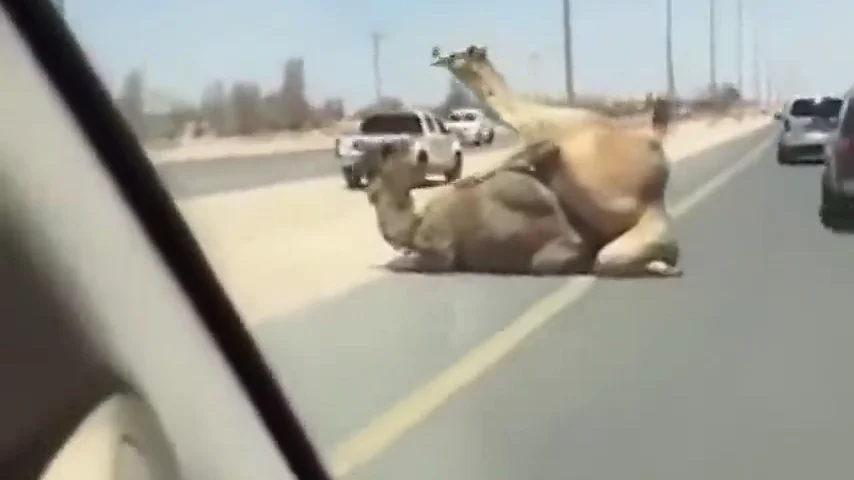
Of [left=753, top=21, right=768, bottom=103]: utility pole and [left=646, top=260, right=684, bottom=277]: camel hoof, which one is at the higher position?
[left=753, top=21, right=768, bottom=103]: utility pole

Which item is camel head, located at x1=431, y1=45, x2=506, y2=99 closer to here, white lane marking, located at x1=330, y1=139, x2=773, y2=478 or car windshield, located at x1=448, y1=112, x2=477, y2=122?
car windshield, located at x1=448, y1=112, x2=477, y2=122

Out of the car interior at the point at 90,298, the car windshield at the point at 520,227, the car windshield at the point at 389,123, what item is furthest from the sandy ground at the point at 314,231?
the car interior at the point at 90,298

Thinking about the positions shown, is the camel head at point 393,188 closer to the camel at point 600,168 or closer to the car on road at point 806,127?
the camel at point 600,168

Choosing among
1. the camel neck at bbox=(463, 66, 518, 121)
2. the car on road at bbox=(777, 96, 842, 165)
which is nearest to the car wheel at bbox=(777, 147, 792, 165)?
the car on road at bbox=(777, 96, 842, 165)

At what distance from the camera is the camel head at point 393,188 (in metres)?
2.14

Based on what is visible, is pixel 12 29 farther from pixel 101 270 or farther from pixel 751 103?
pixel 751 103

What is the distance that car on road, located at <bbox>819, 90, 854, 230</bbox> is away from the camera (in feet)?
6.00

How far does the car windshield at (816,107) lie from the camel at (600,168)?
22cm

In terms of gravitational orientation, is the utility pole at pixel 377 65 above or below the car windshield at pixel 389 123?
above

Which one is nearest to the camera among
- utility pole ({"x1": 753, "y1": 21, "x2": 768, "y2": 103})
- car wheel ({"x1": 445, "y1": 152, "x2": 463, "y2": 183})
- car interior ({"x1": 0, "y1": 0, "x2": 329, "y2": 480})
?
car interior ({"x1": 0, "y1": 0, "x2": 329, "y2": 480})

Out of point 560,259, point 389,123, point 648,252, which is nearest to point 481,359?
point 560,259

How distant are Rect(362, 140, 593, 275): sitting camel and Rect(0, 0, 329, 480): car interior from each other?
0.69 meters

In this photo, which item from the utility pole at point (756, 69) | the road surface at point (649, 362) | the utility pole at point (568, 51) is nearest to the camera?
the road surface at point (649, 362)

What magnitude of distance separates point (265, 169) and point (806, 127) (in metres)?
0.94
